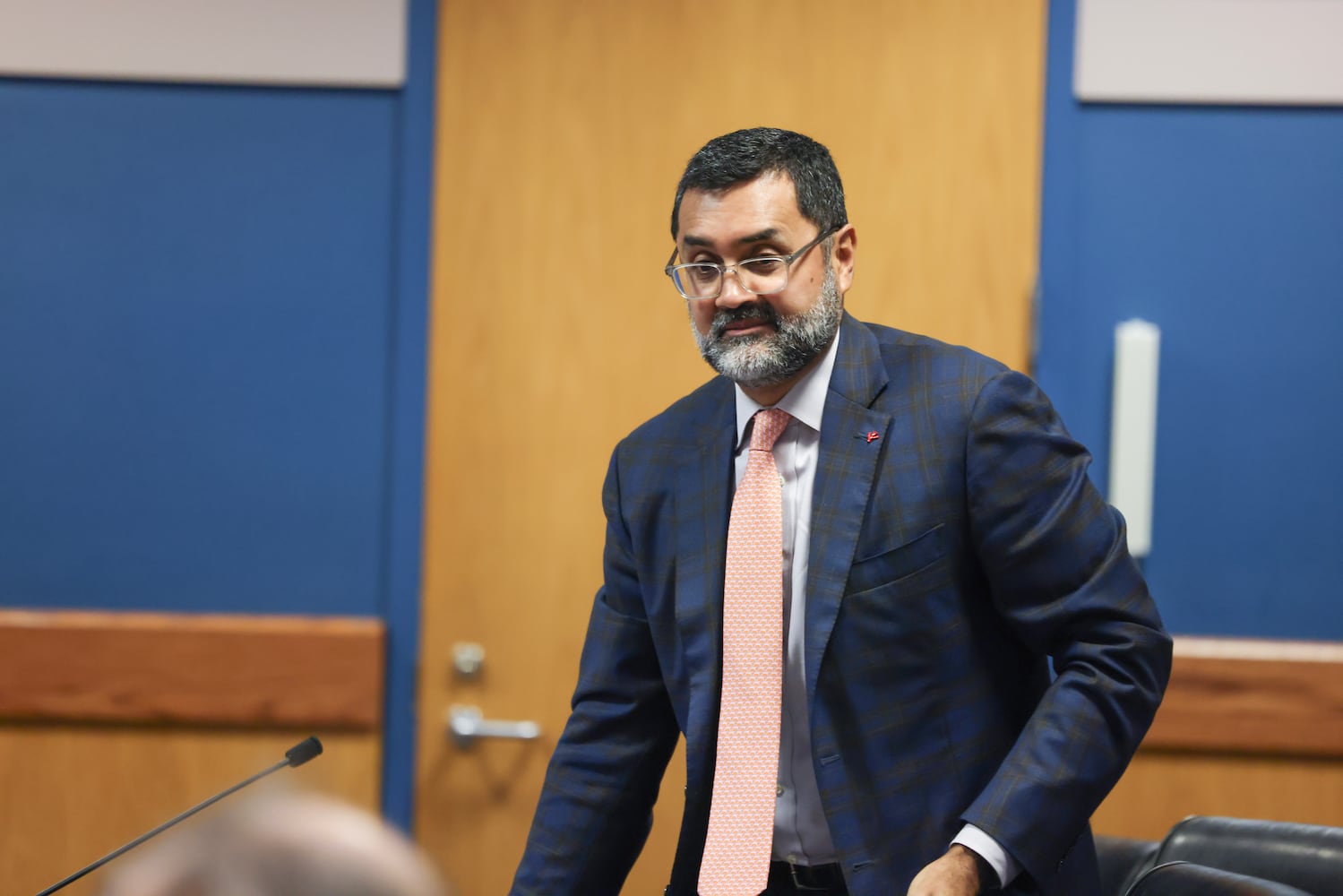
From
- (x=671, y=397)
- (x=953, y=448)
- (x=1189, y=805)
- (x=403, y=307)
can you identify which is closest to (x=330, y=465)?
(x=403, y=307)

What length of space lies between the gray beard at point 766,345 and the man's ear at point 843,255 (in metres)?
0.07

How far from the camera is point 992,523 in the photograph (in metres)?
1.40

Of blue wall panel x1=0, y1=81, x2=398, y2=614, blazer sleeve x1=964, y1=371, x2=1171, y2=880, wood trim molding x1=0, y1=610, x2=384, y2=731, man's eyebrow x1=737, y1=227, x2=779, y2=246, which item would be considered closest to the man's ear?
man's eyebrow x1=737, y1=227, x2=779, y2=246

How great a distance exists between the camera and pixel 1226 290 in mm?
2254

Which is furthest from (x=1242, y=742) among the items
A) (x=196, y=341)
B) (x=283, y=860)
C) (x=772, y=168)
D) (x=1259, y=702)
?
(x=196, y=341)

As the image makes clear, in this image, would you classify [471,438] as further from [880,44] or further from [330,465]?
[880,44]

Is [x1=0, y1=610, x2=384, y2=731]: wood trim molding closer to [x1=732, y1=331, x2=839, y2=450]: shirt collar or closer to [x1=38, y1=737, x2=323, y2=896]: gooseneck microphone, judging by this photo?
[x1=38, y1=737, x2=323, y2=896]: gooseneck microphone

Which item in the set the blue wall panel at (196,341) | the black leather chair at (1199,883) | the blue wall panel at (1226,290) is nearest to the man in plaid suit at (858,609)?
the black leather chair at (1199,883)

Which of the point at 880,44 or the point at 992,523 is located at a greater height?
the point at 880,44

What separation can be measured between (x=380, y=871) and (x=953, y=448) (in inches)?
30.8

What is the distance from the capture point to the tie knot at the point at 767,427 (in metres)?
1.55

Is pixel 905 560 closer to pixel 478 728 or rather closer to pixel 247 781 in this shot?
pixel 247 781

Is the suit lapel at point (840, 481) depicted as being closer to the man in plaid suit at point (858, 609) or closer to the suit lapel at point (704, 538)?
the man in plaid suit at point (858, 609)

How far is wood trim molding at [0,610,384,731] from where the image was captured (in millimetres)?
2318
